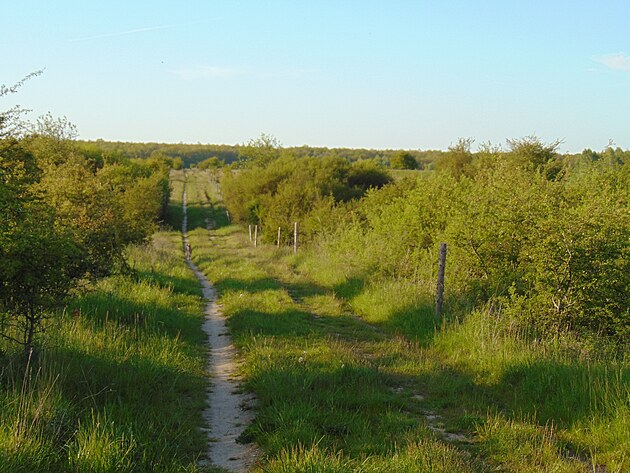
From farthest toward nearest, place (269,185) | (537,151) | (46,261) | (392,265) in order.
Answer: (269,185)
(537,151)
(392,265)
(46,261)

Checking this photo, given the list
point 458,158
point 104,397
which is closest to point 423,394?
point 104,397

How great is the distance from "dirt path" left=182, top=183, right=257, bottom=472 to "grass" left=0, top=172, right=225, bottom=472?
0.53ft

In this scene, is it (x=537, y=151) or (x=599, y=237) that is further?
(x=537, y=151)

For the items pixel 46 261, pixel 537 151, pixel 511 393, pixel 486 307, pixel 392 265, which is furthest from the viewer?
pixel 537 151

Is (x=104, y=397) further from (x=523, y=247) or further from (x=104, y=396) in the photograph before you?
(x=523, y=247)

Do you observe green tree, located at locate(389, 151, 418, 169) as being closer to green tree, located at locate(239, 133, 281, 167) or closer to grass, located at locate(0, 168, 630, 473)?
green tree, located at locate(239, 133, 281, 167)

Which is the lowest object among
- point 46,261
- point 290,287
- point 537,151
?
point 290,287

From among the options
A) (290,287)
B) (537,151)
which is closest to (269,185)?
(537,151)

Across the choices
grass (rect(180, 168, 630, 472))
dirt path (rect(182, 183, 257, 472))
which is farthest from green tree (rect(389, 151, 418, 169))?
dirt path (rect(182, 183, 257, 472))

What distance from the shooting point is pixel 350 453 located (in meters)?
5.79

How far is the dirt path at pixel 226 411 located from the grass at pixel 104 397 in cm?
16

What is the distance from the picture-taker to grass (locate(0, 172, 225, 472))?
5.11 m

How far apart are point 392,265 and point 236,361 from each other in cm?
832

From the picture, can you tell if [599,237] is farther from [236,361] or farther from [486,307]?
[236,361]
